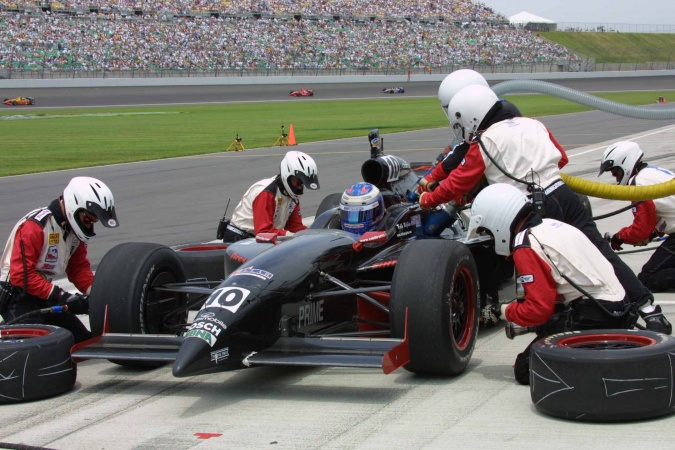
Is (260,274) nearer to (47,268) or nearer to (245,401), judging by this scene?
(245,401)

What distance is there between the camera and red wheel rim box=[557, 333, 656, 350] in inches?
208

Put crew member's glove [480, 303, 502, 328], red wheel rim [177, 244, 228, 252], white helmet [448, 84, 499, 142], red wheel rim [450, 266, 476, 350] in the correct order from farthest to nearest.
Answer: red wheel rim [177, 244, 228, 252]
white helmet [448, 84, 499, 142]
crew member's glove [480, 303, 502, 328]
red wheel rim [450, 266, 476, 350]

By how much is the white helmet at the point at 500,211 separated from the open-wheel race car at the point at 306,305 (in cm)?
29

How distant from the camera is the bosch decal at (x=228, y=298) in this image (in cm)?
567

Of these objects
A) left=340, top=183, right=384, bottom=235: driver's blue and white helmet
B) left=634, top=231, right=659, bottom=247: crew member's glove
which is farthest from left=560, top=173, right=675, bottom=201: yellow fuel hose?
left=340, top=183, right=384, bottom=235: driver's blue and white helmet

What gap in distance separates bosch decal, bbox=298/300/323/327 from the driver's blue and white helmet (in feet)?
Answer: 3.42

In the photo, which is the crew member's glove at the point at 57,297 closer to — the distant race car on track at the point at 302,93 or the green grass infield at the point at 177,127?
the green grass infield at the point at 177,127

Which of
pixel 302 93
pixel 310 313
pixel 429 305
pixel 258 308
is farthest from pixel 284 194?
pixel 302 93

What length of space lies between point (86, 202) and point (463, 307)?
287 centimetres

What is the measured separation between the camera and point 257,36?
76.8 meters

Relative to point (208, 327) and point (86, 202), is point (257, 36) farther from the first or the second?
point (208, 327)

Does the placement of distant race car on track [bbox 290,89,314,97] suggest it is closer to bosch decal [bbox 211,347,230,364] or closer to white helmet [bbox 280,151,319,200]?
white helmet [bbox 280,151,319,200]

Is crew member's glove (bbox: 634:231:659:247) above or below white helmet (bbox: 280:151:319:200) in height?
below

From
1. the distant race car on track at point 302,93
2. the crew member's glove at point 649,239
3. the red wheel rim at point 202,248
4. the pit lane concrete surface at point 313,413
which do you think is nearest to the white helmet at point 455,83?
the pit lane concrete surface at point 313,413
